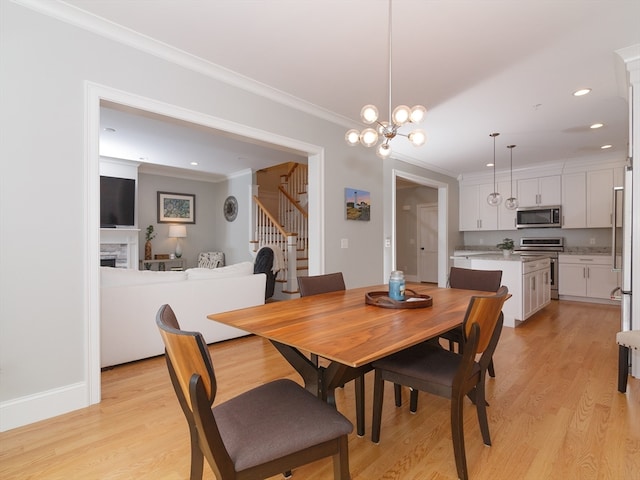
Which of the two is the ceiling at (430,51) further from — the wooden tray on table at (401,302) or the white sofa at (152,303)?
the wooden tray on table at (401,302)

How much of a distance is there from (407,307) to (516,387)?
135 centimetres

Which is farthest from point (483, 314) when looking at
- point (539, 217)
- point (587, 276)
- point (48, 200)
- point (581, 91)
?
point (539, 217)

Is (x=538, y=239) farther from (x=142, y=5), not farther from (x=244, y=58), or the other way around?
(x=142, y=5)

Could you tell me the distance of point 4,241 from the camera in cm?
188

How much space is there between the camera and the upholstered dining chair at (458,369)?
1454 millimetres

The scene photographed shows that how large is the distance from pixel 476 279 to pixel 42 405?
10.4 feet

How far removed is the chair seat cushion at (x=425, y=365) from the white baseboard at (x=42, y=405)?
1916mm

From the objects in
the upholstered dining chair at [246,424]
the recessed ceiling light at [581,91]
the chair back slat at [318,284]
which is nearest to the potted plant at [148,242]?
the chair back slat at [318,284]

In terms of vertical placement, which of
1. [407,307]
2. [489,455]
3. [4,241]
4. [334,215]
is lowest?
[489,455]

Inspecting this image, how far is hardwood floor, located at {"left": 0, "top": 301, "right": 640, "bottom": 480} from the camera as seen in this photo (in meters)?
1.58

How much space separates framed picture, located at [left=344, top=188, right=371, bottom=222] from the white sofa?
57.5 inches

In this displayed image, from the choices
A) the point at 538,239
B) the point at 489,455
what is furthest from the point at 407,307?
the point at 538,239

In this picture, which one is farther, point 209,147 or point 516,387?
point 209,147

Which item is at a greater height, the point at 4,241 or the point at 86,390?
the point at 4,241
